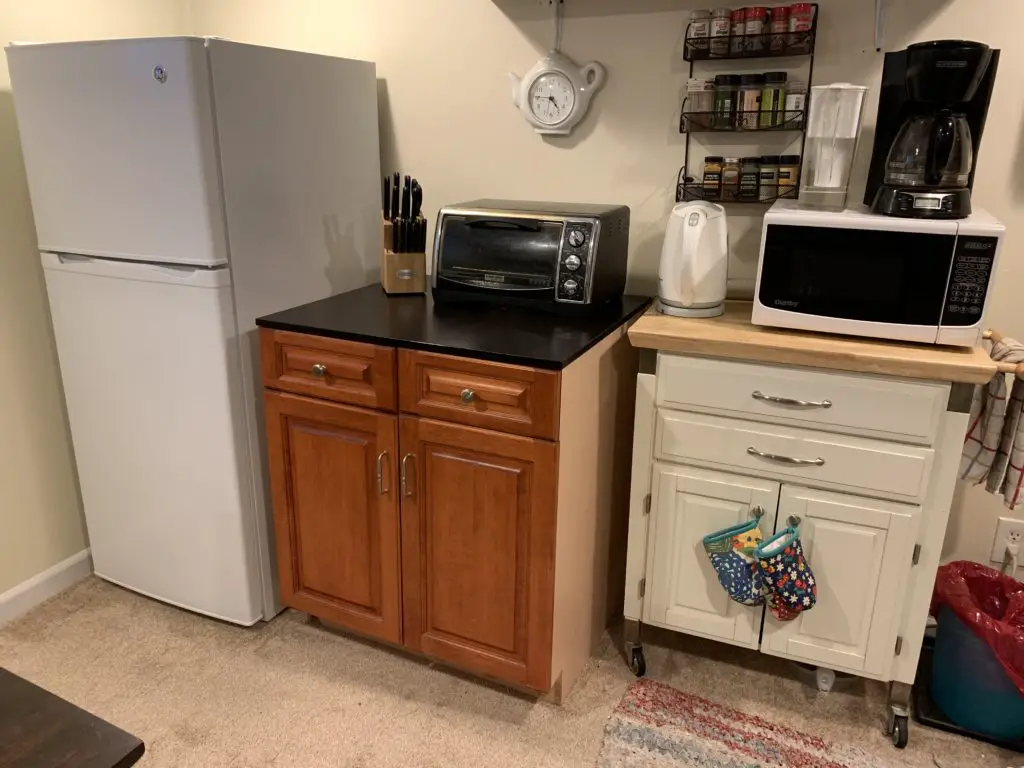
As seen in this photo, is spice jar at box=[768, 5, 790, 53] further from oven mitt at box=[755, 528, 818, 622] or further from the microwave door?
oven mitt at box=[755, 528, 818, 622]

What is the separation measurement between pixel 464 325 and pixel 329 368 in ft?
1.11

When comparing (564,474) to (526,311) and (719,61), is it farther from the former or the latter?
(719,61)

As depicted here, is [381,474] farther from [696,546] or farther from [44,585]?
[44,585]

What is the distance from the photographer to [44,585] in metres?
2.34

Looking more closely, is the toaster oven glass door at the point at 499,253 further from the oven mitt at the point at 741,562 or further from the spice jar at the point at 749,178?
the oven mitt at the point at 741,562

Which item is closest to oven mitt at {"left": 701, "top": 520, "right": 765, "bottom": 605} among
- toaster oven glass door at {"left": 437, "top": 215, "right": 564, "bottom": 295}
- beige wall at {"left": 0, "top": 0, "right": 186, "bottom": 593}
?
toaster oven glass door at {"left": 437, "top": 215, "right": 564, "bottom": 295}

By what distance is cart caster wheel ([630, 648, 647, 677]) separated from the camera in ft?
6.71

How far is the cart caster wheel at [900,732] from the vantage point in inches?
70.9

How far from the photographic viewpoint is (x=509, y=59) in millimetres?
2221

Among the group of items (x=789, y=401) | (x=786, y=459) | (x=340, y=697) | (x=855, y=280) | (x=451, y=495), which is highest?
(x=855, y=280)

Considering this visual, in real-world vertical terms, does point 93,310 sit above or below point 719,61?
below

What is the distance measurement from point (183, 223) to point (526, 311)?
2.79 feet

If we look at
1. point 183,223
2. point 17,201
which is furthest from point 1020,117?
point 17,201

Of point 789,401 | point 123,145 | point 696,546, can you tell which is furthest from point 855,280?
point 123,145
